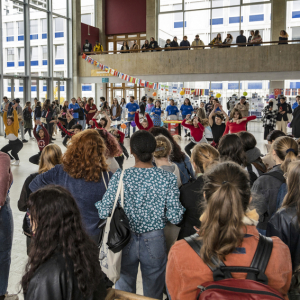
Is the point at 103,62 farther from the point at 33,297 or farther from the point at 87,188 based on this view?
the point at 33,297

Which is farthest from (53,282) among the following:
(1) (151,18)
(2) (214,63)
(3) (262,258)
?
(1) (151,18)

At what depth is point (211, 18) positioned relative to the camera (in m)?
19.2

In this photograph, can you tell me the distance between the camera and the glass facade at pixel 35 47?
592 inches

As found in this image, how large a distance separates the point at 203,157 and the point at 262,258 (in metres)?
1.34

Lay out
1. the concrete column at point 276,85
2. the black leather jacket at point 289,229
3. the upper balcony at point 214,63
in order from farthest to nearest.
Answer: the concrete column at point 276,85, the upper balcony at point 214,63, the black leather jacket at point 289,229

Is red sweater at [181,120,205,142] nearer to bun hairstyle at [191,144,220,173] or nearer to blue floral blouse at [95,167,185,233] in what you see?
bun hairstyle at [191,144,220,173]

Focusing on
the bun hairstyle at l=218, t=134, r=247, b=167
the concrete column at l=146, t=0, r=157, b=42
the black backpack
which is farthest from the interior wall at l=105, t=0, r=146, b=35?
the bun hairstyle at l=218, t=134, r=247, b=167

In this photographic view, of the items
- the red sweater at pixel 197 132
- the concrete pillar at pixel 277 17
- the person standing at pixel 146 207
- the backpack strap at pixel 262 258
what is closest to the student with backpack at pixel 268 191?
the person standing at pixel 146 207

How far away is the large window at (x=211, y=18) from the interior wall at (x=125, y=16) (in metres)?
1.34

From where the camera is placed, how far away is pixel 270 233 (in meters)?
1.93

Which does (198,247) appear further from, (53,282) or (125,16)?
(125,16)

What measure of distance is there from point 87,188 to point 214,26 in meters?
18.8

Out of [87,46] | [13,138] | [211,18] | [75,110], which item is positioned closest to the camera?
[13,138]

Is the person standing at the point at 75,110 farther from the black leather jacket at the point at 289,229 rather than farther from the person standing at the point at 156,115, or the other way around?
the black leather jacket at the point at 289,229
